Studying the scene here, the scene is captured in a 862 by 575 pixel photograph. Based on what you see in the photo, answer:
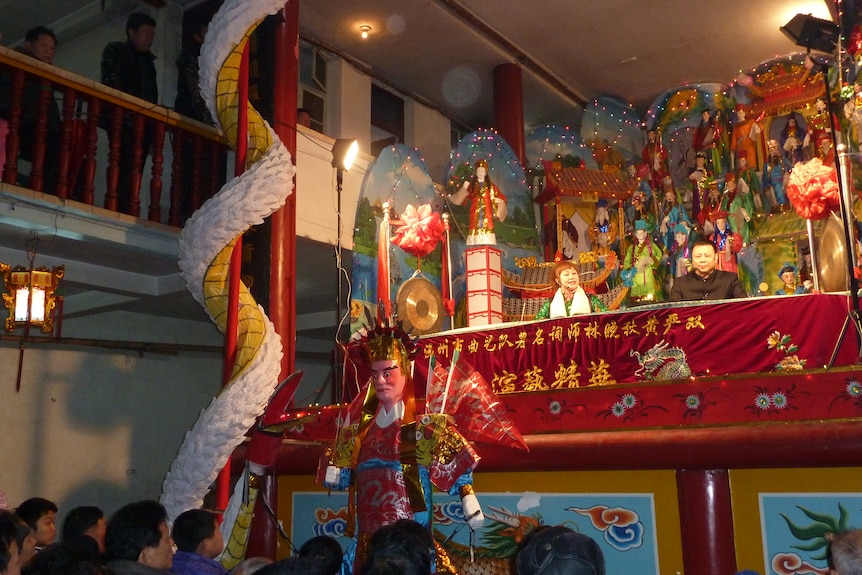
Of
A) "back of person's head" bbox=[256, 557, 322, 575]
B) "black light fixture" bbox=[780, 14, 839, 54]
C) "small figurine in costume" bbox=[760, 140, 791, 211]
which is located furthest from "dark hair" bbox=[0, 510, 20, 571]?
"small figurine in costume" bbox=[760, 140, 791, 211]

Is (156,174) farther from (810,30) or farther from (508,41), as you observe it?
(810,30)

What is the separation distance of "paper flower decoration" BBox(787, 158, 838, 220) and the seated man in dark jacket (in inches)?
30.1

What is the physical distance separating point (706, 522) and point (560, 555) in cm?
270

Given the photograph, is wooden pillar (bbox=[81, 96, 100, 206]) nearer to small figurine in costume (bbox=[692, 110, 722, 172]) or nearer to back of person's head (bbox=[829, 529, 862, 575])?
back of person's head (bbox=[829, 529, 862, 575])

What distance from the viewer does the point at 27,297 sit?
5.85 m

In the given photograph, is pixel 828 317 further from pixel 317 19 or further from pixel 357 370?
pixel 317 19

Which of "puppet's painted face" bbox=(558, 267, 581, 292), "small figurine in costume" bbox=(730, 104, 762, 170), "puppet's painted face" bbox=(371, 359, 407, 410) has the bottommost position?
"puppet's painted face" bbox=(371, 359, 407, 410)

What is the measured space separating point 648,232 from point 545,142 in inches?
80.6

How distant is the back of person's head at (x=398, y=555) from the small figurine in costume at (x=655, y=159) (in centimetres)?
812

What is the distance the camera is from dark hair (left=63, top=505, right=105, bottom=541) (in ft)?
12.3

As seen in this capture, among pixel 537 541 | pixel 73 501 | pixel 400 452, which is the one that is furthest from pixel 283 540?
pixel 537 541

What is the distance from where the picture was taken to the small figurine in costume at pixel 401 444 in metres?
4.03

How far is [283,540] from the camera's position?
568cm

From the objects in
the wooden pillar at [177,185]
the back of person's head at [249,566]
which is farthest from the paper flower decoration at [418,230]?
the back of person's head at [249,566]
